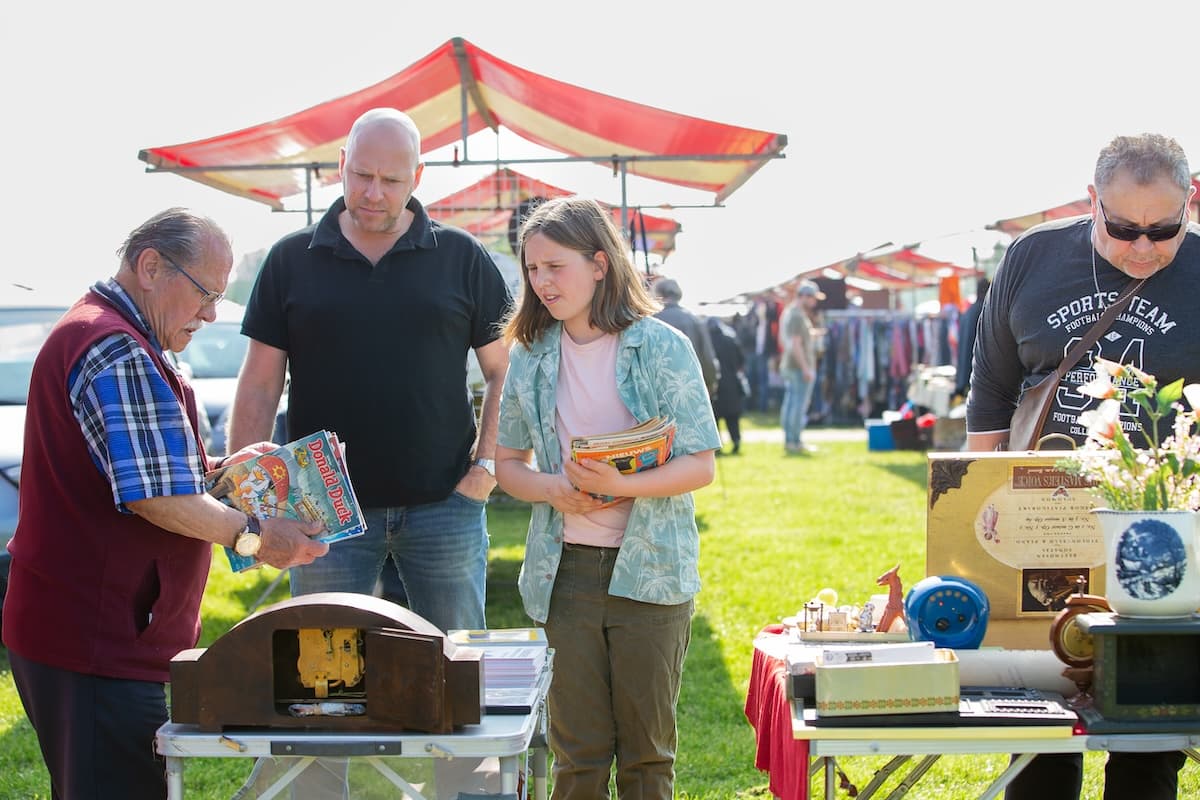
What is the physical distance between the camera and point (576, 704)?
284 centimetres

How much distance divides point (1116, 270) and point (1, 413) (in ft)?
16.4

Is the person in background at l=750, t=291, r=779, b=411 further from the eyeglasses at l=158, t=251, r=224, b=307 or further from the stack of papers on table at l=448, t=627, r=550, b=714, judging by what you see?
the eyeglasses at l=158, t=251, r=224, b=307

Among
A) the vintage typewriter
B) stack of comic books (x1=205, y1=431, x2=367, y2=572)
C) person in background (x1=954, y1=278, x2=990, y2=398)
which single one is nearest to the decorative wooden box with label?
the vintage typewriter

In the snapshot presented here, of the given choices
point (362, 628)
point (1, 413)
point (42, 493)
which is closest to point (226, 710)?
point (362, 628)

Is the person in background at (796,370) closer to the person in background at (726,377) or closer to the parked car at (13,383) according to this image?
the person in background at (726,377)

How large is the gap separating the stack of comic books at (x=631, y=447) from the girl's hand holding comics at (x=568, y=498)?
0.33 feet

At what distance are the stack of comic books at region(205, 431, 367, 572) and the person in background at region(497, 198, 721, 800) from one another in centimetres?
44

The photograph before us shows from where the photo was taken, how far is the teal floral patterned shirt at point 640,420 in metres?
2.75

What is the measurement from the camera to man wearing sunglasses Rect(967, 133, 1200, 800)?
2.64m

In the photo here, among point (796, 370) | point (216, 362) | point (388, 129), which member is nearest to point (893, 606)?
point (388, 129)

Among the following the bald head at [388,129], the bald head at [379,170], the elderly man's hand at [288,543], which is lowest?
the elderly man's hand at [288,543]

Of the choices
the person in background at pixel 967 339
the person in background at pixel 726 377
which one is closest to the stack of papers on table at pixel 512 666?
the person in background at pixel 967 339

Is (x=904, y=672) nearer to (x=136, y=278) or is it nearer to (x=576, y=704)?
(x=576, y=704)

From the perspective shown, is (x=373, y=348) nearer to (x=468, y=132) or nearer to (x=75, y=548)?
(x=75, y=548)
